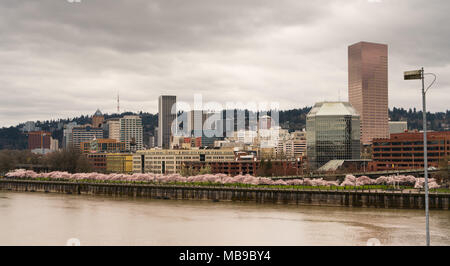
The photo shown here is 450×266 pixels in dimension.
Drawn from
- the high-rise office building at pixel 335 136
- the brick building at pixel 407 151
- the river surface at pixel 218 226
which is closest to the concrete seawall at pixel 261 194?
the river surface at pixel 218 226

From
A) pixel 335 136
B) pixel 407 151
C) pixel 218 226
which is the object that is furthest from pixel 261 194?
pixel 335 136

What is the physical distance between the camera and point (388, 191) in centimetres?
7606

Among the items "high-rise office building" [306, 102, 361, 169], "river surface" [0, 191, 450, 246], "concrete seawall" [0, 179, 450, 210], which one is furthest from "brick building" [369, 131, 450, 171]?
"river surface" [0, 191, 450, 246]

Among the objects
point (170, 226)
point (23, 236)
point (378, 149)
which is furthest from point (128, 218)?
point (378, 149)

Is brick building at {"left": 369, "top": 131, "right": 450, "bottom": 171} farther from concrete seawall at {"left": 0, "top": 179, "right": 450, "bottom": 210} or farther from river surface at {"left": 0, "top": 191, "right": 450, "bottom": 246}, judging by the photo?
river surface at {"left": 0, "top": 191, "right": 450, "bottom": 246}

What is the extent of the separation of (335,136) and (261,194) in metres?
117

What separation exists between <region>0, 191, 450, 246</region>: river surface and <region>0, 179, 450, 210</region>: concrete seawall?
11.8ft

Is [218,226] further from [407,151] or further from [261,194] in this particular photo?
[407,151]

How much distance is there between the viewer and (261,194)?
84.2 m

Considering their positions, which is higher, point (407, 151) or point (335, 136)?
point (335, 136)
